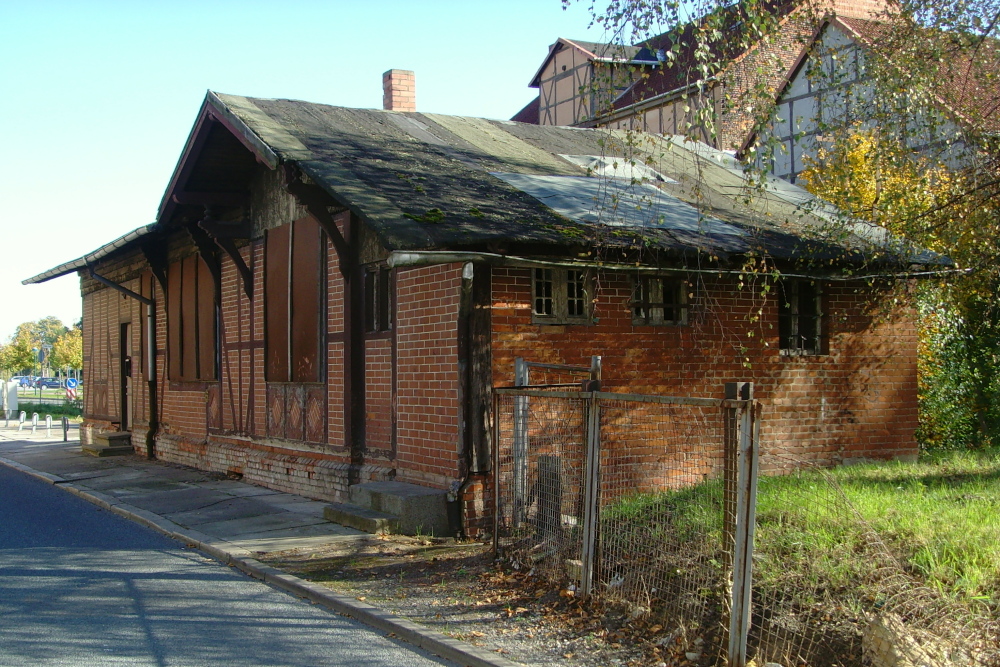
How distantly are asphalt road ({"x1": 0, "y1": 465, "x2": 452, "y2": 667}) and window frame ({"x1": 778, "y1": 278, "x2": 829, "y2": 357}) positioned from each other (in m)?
7.06

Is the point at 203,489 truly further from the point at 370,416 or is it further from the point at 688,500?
the point at 688,500

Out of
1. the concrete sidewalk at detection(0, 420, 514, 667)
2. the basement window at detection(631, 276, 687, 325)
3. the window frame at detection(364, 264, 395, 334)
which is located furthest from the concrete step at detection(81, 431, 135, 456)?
the basement window at detection(631, 276, 687, 325)

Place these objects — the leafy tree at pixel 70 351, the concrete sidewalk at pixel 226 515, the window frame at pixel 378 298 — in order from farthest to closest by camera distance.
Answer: the leafy tree at pixel 70 351
the window frame at pixel 378 298
the concrete sidewalk at pixel 226 515

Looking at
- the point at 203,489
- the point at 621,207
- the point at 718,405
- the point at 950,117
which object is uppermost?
the point at 950,117

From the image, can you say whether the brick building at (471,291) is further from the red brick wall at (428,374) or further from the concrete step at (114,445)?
the concrete step at (114,445)

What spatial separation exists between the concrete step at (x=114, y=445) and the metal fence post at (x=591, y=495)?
15.4 metres

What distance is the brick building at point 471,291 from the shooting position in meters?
9.28

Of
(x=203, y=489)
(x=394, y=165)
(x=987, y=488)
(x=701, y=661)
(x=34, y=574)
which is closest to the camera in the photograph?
(x=701, y=661)

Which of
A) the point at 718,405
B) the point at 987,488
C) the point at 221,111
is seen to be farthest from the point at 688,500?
the point at 221,111

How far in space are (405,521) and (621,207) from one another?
4.28 meters

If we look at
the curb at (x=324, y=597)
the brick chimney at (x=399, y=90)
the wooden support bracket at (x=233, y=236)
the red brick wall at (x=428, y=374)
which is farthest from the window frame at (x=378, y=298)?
the brick chimney at (x=399, y=90)

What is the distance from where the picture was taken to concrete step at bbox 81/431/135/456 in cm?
1950

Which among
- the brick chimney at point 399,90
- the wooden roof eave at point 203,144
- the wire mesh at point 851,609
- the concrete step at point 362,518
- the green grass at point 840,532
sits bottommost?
the concrete step at point 362,518

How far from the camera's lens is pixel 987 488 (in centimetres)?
870
